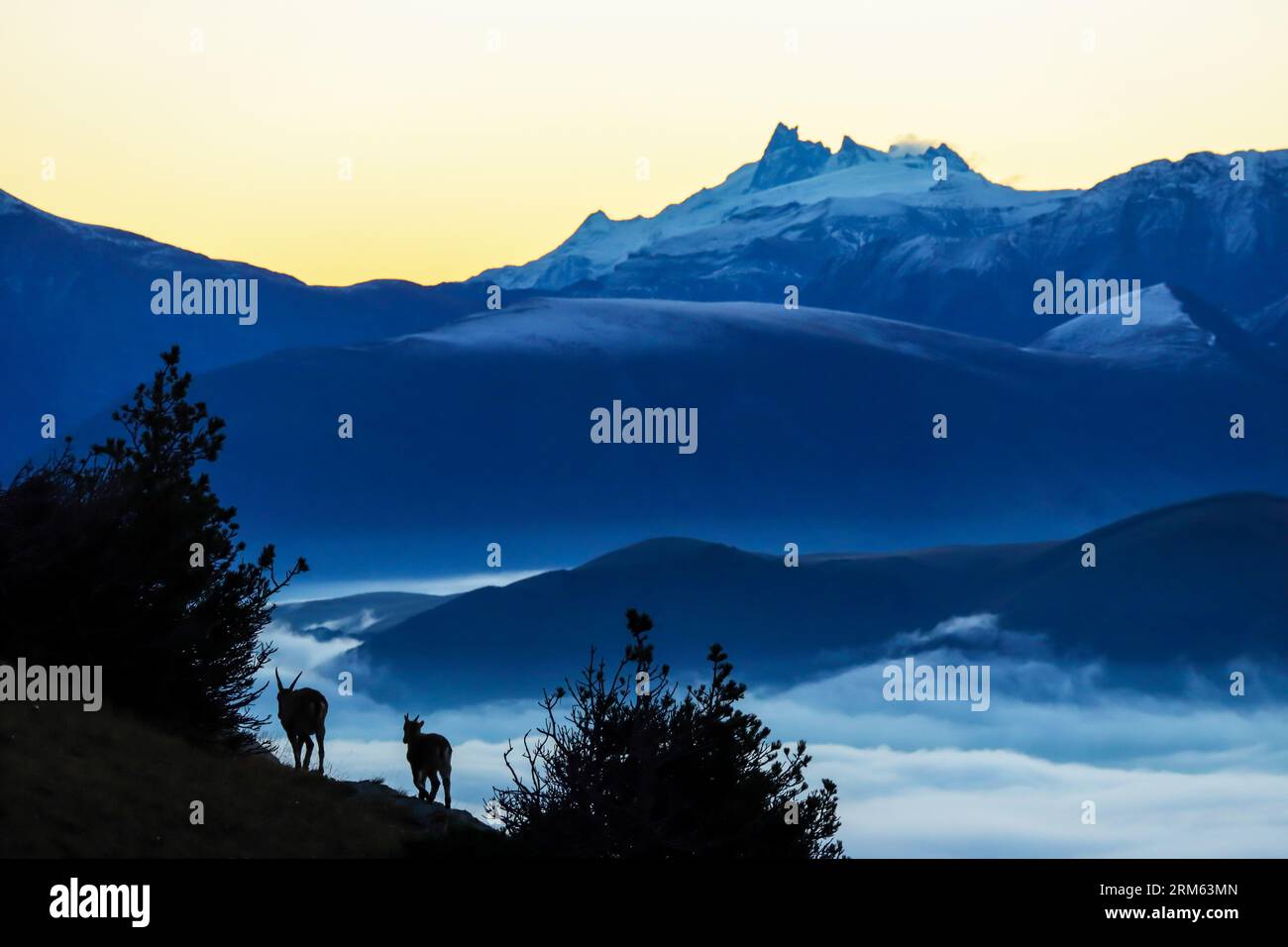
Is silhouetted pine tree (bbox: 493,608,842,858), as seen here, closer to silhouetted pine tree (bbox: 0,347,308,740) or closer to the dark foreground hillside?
the dark foreground hillside

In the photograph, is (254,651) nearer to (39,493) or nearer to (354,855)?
(39,493)

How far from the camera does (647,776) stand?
1088 inches

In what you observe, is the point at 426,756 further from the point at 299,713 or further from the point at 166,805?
the point at 166,805

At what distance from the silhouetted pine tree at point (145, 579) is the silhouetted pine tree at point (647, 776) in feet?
22.7

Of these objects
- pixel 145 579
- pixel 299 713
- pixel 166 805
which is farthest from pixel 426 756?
pixel 145 579

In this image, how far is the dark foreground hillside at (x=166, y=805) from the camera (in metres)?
24.8

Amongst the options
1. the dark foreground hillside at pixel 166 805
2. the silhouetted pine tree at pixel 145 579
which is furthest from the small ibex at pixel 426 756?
the silhouetted pine tree at pixel 145 579

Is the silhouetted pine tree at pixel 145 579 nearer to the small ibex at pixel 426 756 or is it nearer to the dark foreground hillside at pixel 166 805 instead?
the dark foreground hillside at pixel 166 805

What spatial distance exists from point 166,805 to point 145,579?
6.76 meters
